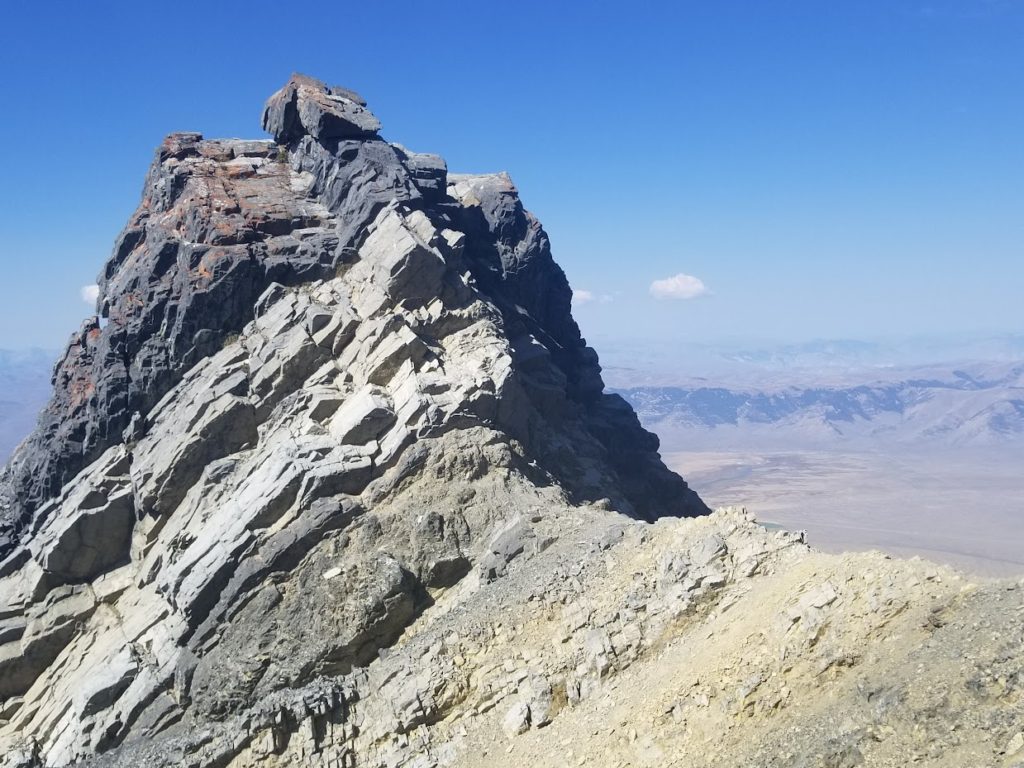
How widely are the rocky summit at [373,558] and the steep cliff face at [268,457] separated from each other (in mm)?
197

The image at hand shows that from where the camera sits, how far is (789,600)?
28.7 metres

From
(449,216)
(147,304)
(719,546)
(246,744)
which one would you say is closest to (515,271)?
(449,216)

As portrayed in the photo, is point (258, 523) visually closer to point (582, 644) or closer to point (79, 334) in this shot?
point (582, 644)

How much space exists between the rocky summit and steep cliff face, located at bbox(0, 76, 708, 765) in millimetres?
197

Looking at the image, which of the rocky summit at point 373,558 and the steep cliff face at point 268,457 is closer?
the rocky summit at point 373,558

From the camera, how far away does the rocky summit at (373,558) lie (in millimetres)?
26266

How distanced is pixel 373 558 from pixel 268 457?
10277 millimetres

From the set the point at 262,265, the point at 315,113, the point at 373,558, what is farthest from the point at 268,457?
the point at 315,113

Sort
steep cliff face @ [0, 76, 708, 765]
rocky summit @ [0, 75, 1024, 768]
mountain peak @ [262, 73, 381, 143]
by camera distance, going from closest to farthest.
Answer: rocky summit @ [0, 75, 1024, 768], steep cliff face @ [0, 76, 708, 765], mountain peak @ [262, 73, 381, 143]

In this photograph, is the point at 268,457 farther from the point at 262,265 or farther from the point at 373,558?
the point at 262,265

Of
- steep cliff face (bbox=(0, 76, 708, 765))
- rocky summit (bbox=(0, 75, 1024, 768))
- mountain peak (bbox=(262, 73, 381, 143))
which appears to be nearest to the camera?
rocky summit (bbox=(0, 75, 1024, 768))

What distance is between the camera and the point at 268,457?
4569cm

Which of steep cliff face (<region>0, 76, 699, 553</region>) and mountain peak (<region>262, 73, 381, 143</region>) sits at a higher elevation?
mountain peak (<region>262, 73, 381, 143</region>)

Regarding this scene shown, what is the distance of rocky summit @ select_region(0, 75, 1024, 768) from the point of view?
26266 mm
